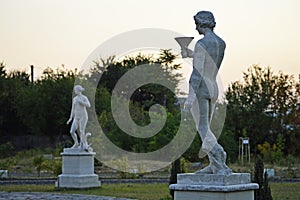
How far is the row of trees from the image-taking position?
130ft

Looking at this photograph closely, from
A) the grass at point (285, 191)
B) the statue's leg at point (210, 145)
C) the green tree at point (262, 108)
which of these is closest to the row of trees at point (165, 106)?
the green tree at point (262, 108)

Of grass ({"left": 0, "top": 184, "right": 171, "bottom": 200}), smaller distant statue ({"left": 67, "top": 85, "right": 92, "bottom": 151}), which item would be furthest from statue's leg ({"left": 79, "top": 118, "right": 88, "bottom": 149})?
grass ({"left": 0, "top": 184, "right": 171, "bottom": 200})

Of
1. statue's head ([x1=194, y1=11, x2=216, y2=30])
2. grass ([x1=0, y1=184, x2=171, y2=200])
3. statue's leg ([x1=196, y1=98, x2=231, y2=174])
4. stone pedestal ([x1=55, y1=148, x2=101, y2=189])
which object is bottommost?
grass ([x1=0, y1=184, x2=171, y2=200])

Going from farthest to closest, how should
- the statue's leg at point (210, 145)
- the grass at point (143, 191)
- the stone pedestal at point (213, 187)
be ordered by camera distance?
1. the grass at point (143, 191)
2. the statue's leg at point (210, 145)
3. the stone pedestal at point (213, 187)

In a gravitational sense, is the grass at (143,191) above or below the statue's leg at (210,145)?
below

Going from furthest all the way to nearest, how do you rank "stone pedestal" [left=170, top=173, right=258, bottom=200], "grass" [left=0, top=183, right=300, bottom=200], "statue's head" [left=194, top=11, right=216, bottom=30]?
"grass" [left=0, top=183, right=300, bottom=200]
"statue's head" [left=194, top=11, right=216, bottom=30]
"stone pedestal" [left=170, top=173, right=258, bottom=200]

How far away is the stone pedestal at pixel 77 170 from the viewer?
71.1 feet

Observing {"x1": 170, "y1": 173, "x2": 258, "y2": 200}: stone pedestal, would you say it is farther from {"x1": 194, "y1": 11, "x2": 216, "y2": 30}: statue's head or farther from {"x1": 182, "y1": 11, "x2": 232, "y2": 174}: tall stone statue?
{"x1": 194, "y1": 11, "x2": 216, "y2": 30}: statue's head

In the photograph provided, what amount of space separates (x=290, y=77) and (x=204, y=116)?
3622 cm

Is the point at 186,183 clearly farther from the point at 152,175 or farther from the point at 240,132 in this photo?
the point at 240,132

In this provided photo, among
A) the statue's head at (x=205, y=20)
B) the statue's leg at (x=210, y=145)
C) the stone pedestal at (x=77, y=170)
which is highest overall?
the statue's head at (x=205, y=20)

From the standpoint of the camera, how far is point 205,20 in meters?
9.41

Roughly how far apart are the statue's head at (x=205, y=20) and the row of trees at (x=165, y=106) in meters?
27.9

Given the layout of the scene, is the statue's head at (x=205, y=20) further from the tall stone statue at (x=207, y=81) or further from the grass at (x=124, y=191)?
the grass at (x=124, y=191)
